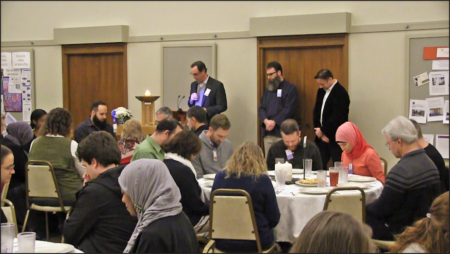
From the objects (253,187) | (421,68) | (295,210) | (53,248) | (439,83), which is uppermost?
(421,68)

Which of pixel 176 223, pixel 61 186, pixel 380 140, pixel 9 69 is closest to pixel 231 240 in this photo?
pixel 176 223

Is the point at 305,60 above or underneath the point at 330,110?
above

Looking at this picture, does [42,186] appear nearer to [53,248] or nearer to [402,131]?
[53,248]

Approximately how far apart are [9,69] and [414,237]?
845cm

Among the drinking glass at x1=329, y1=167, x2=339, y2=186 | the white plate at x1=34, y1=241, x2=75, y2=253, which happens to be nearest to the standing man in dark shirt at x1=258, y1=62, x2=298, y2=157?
the drinking glass at x1=329, y1=167, x2=339, y2=186

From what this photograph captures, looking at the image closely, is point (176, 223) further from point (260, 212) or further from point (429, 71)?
point (429, 71)

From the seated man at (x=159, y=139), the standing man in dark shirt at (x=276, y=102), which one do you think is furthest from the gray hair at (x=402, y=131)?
the standing man in dark shirt at (x=276, y=102)

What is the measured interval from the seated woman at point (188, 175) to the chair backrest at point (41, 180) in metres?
1.43

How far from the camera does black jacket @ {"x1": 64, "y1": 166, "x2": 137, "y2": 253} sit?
9.11 feet

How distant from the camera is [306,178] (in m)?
4.46

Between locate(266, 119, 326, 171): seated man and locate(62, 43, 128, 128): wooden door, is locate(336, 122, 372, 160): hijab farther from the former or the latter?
locate(62, 43, 128, 128): wooden door

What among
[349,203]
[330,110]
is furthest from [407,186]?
[330,110]

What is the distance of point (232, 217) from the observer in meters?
3.46

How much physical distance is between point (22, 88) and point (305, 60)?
4884 millimetres
